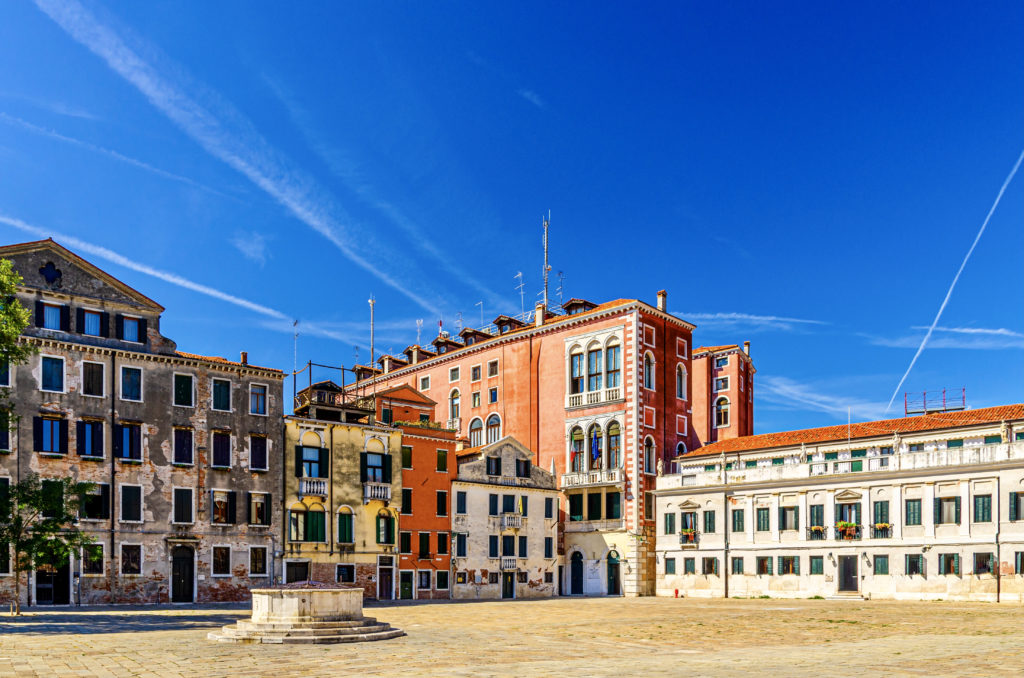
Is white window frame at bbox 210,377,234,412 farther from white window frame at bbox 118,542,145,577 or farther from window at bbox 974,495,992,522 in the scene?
window at bbox 974,495,992,522

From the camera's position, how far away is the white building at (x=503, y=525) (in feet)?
210

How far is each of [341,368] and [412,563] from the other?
12.4 m

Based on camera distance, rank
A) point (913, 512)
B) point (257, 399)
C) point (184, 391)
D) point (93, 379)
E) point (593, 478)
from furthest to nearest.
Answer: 1. point (593, 478)
2. point (257, 399)
3. point (913, 512)
4. point (184, 391)
5. point (93, 379)

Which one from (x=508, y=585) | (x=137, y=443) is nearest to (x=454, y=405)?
(x=508, y=585)

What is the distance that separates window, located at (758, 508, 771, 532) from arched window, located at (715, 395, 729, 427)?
84.2 ft

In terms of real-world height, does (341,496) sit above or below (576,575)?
above

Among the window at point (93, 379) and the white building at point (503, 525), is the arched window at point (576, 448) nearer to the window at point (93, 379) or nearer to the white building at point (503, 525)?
the white building at point (503, 525)

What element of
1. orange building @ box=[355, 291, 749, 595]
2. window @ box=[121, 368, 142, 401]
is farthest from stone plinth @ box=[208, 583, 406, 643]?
orange building @ box=[355, 291, 749, 595]

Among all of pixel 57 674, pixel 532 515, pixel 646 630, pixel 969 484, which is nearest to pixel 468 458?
pixel 532 515

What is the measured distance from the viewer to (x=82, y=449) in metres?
50.2

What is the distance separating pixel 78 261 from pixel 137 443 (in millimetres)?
9482

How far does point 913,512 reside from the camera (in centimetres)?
5441

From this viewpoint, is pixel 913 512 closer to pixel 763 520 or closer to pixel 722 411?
pixel 763 520

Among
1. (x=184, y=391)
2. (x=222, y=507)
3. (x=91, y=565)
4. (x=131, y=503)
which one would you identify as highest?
(x=184, y=391)
